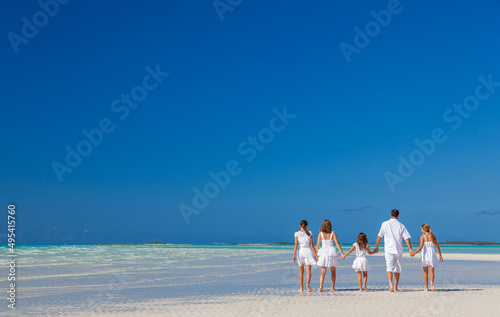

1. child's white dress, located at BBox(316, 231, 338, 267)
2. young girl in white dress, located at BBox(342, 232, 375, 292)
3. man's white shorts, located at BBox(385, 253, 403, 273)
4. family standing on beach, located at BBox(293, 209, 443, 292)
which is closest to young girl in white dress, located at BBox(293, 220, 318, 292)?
family standing on beach, located at BBox(293, 209, 443, 292)

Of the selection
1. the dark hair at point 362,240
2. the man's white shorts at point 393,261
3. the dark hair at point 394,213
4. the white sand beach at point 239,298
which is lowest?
the white sand beach at point 239,298

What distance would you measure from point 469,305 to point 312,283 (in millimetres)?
6561

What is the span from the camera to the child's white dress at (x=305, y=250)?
45.1 feet

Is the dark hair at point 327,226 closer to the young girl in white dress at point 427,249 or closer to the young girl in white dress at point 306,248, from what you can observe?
the young girl in white dress at point 306,248

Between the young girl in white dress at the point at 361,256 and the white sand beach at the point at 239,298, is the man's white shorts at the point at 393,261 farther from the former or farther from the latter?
the white sand beach at the point at 239,298

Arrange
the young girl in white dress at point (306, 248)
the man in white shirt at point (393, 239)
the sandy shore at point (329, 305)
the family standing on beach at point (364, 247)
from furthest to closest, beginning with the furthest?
the young girl in white dress at point (306, 248)
the family standing on beach at point (364, 247)
the man in white shirt at point (393, 239)
the sandy shore at point (329, 305)

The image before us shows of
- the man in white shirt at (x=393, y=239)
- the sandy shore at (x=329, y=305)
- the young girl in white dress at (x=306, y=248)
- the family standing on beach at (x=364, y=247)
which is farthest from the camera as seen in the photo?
the young girl in white dress at (x=306, y=248)

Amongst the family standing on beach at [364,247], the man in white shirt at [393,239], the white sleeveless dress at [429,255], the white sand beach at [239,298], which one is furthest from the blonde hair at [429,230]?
the white sand beach at [239,298]

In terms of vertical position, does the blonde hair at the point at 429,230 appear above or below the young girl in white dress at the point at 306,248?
above

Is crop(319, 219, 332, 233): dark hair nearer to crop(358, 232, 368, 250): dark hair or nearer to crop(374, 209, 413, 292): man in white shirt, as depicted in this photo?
crop(358, 232, 368, 250): dark hair

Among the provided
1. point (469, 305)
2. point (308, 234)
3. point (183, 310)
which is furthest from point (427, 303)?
point (183, 310)

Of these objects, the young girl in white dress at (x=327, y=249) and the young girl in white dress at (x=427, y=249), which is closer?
the young girl in white dress at (x=427, y=249)

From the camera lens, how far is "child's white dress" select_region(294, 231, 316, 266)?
45.1 ft

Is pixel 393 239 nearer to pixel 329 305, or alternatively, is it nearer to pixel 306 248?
pixel 306 248
